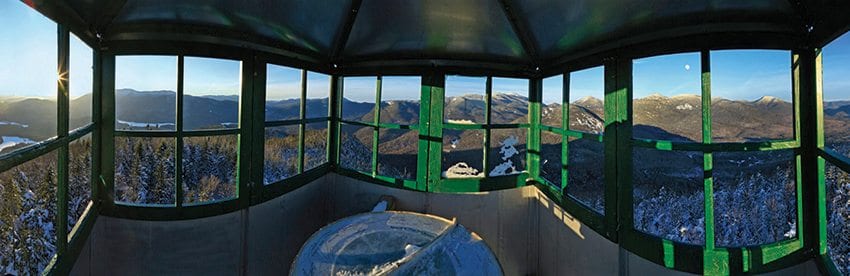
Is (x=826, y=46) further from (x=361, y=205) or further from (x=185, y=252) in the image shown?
(x=185, y=252)

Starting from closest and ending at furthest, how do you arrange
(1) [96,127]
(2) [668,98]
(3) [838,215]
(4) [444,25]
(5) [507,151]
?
1. (3) [838,215]
2. (1) [96,127]
3. (2) [668,98]
4. (4) [444,25]
5. (5) [507,151]

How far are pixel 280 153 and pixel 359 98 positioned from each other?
3.94 ft

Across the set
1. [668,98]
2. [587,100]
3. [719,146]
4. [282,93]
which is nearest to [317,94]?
[282,93]

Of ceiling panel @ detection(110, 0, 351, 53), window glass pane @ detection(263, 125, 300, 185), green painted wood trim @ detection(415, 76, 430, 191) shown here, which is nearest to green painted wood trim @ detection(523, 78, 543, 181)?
green painted wood trim @ detection(415, 76, 430, 191)

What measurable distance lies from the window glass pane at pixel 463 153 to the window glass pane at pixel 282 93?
1.74 metres

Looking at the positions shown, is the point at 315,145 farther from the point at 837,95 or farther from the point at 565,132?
the point at 837,95

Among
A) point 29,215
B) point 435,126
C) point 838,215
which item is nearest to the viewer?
point 29,215

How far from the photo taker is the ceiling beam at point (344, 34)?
320cm

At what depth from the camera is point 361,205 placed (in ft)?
13.9

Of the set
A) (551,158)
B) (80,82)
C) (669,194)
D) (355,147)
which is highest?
(80,82)

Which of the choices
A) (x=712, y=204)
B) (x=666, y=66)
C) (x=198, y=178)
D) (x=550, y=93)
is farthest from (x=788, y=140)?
(x=198, y=178)

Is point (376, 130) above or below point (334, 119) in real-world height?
below

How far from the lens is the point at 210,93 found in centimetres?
305

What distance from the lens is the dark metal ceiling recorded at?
6.93ft
